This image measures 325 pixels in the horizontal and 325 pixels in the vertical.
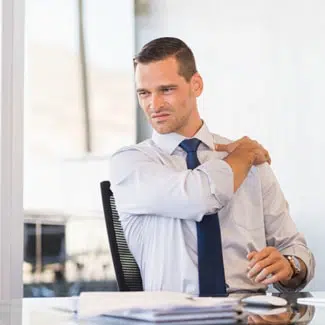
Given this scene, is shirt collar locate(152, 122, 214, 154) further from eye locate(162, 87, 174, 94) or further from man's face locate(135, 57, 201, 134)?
eye locate(162, 87, 174, 94)

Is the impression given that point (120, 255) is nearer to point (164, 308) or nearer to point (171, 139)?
point (171, 139)

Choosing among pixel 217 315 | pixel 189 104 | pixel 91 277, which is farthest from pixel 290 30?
pixel 217 315

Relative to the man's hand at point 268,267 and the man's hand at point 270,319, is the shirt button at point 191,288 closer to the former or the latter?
the man's hand at point 268,267

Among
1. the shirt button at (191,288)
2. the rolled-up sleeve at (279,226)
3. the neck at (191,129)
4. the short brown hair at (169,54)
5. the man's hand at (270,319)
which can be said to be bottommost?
the shirt button at (191,288)

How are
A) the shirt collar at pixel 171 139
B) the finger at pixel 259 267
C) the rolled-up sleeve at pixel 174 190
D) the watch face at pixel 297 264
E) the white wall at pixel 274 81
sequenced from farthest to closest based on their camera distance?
the white wall at pixel 274 81 → the shirt collar at pixel 171 139 → the watch face at pixel 297 264 → the rolled-up sleeve at pixel 174 190 → the finger at pixel 259 267

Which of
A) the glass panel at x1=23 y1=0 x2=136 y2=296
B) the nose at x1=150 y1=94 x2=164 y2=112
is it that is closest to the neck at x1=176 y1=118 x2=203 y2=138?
the nose at x1=150 y1=94 x2=164 y2=112

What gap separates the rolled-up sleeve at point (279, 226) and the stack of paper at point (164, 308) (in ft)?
3.13

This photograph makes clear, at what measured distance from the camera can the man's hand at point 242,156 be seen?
2.13 meters

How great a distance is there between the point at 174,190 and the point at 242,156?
0.27 metres

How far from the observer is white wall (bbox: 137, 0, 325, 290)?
123 inches

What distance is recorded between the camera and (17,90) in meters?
2.68

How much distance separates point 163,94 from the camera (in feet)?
7.34

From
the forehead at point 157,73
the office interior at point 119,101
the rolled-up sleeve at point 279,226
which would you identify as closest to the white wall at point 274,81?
the office interior at point 119,101

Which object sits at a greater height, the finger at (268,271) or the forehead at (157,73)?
the forehead at (157,73)
